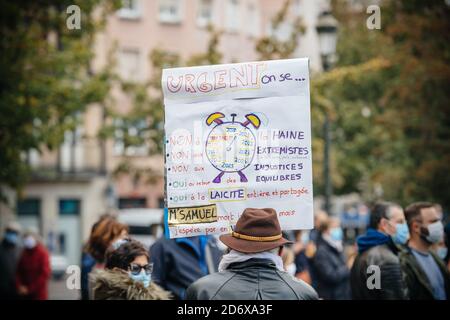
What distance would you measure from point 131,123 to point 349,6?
11.4 metres

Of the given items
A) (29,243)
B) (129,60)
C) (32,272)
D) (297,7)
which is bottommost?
(32,272)

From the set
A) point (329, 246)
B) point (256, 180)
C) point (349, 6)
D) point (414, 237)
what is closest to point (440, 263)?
point (414, 237)

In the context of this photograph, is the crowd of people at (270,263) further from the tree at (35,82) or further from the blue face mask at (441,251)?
the tree at (35,82)

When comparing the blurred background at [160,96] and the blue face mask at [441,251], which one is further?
the blurred background at [160,96]

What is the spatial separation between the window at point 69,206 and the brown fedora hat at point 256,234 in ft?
127

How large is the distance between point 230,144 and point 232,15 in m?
43.2

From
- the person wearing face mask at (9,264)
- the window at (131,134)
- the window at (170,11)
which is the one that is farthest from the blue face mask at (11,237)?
the window at (170,11)

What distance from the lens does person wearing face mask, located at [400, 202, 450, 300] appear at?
788 cm

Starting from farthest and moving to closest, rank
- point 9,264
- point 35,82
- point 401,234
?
point 35,82
point 9,264
point 401,234

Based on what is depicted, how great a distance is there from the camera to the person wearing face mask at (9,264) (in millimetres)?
12898

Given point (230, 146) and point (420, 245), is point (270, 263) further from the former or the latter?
point (420, 245)

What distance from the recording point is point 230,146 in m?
6.43

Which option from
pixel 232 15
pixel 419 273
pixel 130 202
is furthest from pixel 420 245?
pixel 232 15

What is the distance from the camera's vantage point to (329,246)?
1167cm
